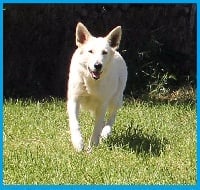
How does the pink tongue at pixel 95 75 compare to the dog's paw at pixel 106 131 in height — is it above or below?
above

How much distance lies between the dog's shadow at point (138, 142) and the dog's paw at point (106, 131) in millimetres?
50

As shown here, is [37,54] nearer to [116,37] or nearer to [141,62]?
[141,62]

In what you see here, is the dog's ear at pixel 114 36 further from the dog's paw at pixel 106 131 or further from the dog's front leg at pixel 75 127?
the dog's paw at pixel 106 131

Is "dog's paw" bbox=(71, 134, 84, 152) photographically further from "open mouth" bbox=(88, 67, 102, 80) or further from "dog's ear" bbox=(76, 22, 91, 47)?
"dog's ear" bbox=(76, 22, 91, 47)

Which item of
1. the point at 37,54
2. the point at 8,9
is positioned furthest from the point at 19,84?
the point at 8,9

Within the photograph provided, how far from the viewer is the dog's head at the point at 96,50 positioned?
19.8 ft

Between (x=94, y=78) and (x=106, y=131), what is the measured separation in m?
0.69

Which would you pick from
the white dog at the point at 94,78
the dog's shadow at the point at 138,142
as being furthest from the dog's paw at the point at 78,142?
the dog's shadow at the point at 138,142

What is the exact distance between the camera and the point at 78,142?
241 inches

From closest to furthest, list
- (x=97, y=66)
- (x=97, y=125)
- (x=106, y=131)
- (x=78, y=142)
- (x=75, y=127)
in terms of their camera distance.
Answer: (x=97, y=66) < (x=78, y=142) < (x=75, y=127) < (x=97, y=125) < (x=106, y=131)

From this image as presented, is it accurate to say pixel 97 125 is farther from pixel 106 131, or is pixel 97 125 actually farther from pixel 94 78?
pixel 94 78

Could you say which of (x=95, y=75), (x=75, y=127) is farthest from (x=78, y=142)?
(x=95, y=75)

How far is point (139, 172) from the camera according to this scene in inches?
221

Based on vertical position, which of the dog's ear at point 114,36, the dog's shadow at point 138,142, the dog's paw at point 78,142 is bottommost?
the dog's shadow at point 138,142
